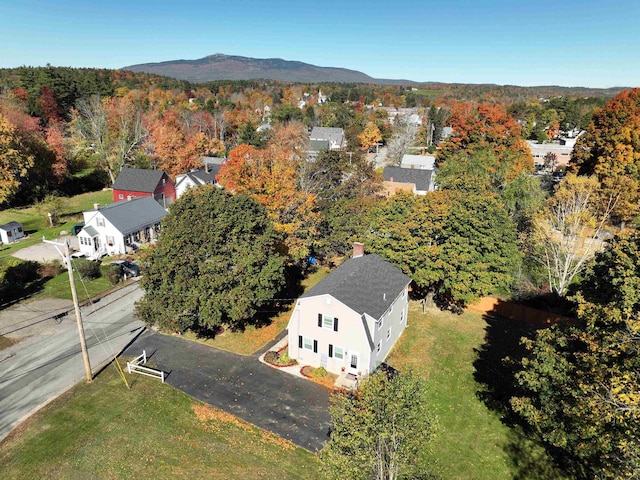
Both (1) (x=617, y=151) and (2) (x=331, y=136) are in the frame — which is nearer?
(1) (x=617, y=151)

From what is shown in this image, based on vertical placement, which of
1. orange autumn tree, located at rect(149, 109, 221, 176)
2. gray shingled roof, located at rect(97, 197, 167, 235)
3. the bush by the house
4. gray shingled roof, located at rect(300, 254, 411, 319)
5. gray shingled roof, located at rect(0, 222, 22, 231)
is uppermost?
orange autumn tree, located at rect(149, 109, 221, 176)

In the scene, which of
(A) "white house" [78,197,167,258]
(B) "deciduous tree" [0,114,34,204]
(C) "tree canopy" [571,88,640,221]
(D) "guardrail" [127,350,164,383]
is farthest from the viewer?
(B) "deciduous tree" [0,114,34,204]

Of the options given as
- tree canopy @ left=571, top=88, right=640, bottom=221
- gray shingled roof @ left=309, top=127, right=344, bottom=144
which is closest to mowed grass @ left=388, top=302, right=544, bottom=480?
tree canopy @ left=571, top=88, right=640, bottom=221

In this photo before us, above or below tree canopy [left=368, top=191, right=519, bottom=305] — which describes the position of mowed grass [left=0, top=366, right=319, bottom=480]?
below

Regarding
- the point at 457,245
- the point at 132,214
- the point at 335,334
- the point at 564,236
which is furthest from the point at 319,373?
the point at 132,214

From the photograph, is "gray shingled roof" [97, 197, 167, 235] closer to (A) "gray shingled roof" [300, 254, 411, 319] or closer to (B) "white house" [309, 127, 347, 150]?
(A) "gray shingled roof" [300, 254, 411, 319]

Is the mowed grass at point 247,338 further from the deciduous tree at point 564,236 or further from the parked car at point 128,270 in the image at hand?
the deciduous tree at point 564,236

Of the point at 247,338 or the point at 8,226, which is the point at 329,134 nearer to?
the point at 8,226
